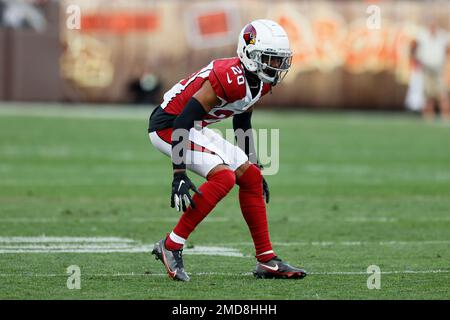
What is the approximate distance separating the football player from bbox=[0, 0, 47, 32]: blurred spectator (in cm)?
1724

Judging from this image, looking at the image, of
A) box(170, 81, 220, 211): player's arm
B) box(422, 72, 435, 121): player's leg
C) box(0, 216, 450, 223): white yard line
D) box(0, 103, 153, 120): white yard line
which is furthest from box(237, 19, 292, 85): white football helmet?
box(422, 72, 435, 121): player's leg

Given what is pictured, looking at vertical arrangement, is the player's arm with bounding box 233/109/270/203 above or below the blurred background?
above

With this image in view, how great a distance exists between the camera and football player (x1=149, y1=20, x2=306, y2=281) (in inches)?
258

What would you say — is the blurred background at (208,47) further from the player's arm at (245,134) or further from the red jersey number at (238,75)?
the red jersey number at (238,75)

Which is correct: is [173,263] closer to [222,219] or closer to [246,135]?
[246,135]

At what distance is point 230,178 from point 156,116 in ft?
2.28

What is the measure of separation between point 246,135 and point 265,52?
0.78 metres

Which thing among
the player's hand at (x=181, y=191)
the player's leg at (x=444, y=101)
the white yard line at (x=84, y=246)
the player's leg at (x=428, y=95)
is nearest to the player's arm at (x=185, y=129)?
the player's hand at (x=181, y=191)

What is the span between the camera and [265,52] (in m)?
6.64

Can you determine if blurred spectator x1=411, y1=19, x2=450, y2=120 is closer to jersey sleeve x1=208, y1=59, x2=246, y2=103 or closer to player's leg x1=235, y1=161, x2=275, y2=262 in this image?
player's leg x1=235, y1=161, x2=275, y2=262

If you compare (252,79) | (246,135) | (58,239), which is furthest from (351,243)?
(58,239)

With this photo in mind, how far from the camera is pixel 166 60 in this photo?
84.7 feet
